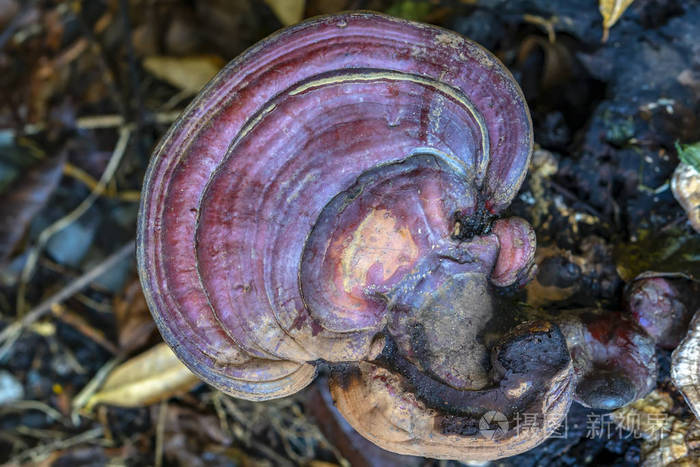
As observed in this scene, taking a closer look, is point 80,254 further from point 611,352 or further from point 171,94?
point 611,352

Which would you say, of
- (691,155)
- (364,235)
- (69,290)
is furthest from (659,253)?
(69,290)

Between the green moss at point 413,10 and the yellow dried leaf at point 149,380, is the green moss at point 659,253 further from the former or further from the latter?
the yellow dried leaf at point 149,380

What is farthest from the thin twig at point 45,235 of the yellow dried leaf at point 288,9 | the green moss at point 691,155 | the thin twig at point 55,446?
the green moss at point 691,155

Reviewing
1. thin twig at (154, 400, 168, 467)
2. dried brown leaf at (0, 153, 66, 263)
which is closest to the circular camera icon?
thin twig at (154, 400, 168, 467)

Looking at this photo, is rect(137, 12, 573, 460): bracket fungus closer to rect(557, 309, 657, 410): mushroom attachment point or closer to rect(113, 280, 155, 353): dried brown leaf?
rect(557, 309, 657, 410): mushroom attachment point

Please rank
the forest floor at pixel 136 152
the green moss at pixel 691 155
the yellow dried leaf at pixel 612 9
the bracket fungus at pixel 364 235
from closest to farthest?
the bracket fungus at pixel 364 235 → the green moss at pixel 691 155 → the yellow dried leaf at pixel 612 9 → the forest floor at pixel 136 152

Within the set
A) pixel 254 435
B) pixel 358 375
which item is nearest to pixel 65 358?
pixel 254 435

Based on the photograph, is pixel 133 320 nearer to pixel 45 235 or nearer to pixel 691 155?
pixel 45 235

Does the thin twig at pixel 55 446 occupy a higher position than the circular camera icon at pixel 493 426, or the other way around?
the circular camera icon at pixel 493 426
